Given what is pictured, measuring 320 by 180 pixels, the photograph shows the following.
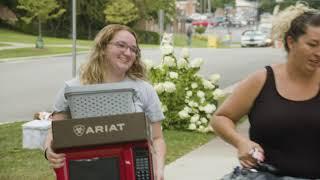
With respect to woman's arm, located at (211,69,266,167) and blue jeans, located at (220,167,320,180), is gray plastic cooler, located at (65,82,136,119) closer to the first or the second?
woman's arm, located at (211,69,266,167)

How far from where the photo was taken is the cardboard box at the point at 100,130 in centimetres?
304

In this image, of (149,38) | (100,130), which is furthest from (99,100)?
(149,38)

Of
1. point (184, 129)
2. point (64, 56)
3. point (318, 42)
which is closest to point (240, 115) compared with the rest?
point (318, 42)

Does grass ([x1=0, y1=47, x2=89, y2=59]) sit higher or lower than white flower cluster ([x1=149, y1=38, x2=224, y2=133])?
lower

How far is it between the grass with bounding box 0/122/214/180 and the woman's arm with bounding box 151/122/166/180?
3254 millimetres

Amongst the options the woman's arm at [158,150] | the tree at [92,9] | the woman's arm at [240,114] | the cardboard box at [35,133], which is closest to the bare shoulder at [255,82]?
the woman's arm at [240,114]

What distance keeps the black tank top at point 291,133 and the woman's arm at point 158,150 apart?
2.49 ft

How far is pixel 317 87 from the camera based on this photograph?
9.41 feet

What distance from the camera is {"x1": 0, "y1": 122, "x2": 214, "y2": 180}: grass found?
6988 mm

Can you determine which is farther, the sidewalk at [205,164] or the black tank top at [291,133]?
the sidewalk at [205,164]

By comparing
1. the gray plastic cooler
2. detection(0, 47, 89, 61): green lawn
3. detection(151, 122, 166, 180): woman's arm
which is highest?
the gray plastic cooler

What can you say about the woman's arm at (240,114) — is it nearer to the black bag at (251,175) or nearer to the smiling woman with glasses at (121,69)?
the black bag at (251,175)

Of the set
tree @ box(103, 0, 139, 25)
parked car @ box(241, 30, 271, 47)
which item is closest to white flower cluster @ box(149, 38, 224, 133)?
tree @ box(103, 0, 139, 25)

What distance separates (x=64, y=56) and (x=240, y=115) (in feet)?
102
